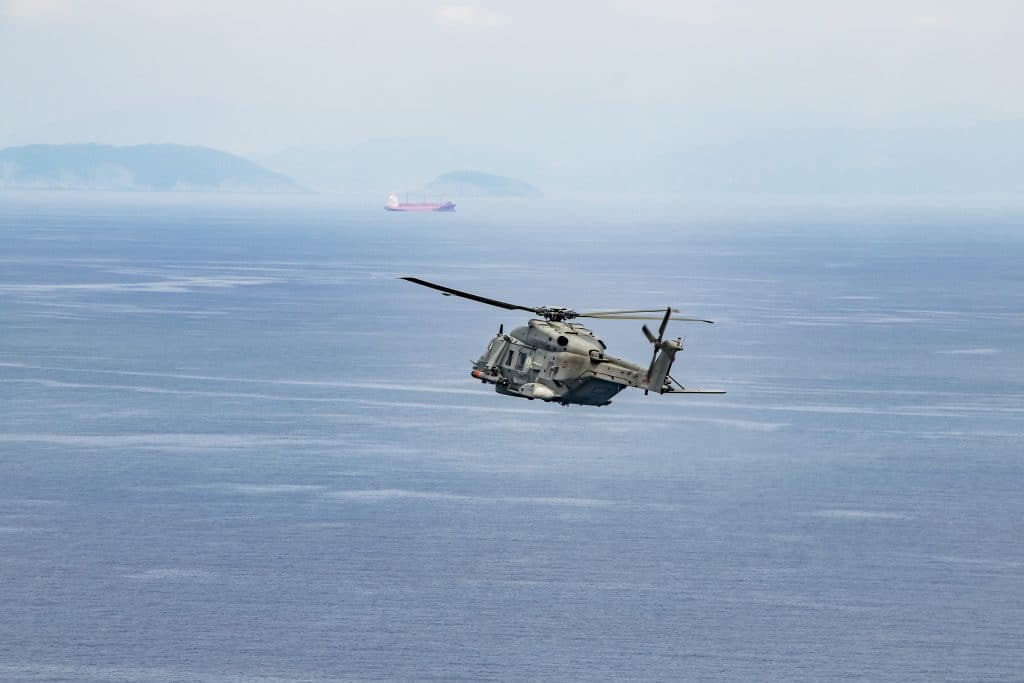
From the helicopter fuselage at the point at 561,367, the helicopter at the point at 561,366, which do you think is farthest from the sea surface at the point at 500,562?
the helicopter fuselage at the point at 561,367

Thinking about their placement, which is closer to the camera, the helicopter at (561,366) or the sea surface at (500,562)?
the helicopter at (561,366)

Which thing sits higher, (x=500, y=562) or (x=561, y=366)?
(x=561, y=366)

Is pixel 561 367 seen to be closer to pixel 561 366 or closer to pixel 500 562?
pixel 561 366

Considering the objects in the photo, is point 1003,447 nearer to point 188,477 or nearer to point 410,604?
point 410,604

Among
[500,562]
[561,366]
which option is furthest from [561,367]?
[500,562]

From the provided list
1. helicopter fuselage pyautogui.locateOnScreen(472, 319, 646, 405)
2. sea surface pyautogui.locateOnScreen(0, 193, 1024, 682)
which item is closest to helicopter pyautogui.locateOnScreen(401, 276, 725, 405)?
helicopter fuselage pyautogui.locateOnScreen(472, 319, 646, 405)

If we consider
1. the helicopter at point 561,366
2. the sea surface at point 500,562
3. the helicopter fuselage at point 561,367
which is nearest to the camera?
the helicopter at point 561,366

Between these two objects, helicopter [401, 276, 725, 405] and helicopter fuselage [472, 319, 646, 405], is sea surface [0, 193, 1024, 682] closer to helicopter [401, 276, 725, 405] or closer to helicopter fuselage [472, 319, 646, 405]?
helicopter [401, 276, 725, 405]

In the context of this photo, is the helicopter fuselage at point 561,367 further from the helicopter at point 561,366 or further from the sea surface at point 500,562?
the sea surface at point 500,562

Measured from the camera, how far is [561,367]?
87938 millimetres

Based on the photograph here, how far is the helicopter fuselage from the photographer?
287ft

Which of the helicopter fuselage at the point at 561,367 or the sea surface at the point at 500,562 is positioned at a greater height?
the helicopter fuselage at the point at 561,367

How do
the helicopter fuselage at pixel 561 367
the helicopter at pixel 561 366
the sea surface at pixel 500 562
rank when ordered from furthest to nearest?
1. the sea surface at pixel 500 562
2. the helicopter fuselage at pixel 561 367
3. the helicopter at pixel 561 366

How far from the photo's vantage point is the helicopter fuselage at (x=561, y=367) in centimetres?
8738
